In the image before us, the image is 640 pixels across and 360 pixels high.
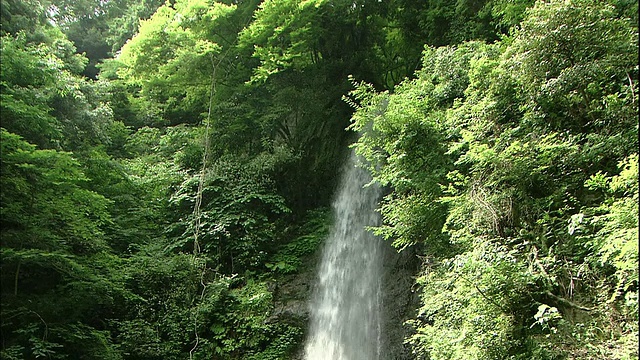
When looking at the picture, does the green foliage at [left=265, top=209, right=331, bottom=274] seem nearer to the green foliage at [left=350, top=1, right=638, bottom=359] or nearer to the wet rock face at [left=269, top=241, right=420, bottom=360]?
the wet rock face at [left=269, top=241, right=420, bottom=360]

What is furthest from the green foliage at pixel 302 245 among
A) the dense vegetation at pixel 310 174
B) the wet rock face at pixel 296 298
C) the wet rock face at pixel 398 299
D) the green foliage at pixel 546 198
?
the green foliage at pixel 546 198

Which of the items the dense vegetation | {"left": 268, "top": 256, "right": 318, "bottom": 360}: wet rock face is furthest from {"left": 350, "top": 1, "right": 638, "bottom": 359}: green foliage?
{"left": 268, "top": 256, "right": 318, "bottom": 360}: wet rock face

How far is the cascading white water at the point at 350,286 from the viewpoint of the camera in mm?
7258

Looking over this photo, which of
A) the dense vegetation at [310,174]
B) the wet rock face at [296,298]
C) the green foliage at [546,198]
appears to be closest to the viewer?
the green foliage at [546,198]

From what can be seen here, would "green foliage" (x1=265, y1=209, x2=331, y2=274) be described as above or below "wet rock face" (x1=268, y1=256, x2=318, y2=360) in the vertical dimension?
above

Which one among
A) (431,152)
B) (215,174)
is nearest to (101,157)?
(215,174)

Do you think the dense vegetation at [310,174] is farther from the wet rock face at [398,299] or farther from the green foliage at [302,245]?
the wet rock face at [398,299]

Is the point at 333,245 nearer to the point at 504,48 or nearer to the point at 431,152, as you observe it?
the point at 431,152

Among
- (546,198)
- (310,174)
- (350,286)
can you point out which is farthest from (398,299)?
(310,174)

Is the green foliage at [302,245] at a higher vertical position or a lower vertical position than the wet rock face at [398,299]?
higher

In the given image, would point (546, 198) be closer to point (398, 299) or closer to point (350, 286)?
point (398, 299)

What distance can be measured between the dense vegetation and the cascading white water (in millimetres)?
447

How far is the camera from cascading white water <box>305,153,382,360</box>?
726cm

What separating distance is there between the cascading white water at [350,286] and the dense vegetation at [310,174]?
447 millimetres
